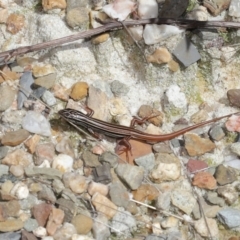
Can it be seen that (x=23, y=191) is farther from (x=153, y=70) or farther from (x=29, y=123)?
(x=153, y=70)

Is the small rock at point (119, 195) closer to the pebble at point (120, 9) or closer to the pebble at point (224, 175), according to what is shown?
the pebble at point (224, 175)

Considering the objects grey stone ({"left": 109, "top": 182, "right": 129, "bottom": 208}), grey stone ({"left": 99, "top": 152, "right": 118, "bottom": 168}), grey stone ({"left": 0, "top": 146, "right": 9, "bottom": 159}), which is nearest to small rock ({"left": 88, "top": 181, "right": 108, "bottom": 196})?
grey stone ({"left": 109, "top": 182, "right": 129, "bottom": 208})

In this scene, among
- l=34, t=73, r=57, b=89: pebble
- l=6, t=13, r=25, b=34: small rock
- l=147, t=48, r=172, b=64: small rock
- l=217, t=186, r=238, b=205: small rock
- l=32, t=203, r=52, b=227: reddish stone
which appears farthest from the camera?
l=6, t=13, r=25, b=34: small rock

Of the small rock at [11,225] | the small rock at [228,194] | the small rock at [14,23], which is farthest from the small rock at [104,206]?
the small rock at [14,23]

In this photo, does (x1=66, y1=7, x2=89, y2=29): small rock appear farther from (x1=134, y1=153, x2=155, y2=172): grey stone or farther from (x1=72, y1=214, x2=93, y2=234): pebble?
(x1=72, y1=214, x2=93, y2=234): pebble

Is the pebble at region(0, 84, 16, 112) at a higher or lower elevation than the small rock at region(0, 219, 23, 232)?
higher

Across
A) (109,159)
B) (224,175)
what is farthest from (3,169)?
(224,175)

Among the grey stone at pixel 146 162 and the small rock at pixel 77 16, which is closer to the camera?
the grey stone at pixel 146 162

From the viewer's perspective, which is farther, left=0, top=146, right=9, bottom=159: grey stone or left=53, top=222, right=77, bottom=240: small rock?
left=0, top=146, right=9, bottom=159: grey stone
